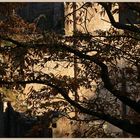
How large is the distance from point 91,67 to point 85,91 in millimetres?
9541

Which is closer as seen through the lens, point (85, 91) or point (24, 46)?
point (24, 46)

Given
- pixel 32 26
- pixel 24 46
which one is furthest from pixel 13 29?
pixel 24 46

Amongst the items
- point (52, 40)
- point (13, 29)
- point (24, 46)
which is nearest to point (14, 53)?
point (24, 46)

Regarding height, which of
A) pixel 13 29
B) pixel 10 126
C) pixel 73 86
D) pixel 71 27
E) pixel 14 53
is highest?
pixel 71 27

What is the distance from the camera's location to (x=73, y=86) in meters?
8.67

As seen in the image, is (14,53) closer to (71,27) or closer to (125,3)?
(125,3)

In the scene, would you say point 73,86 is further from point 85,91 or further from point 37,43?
point 85,91

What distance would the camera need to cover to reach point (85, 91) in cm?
1803

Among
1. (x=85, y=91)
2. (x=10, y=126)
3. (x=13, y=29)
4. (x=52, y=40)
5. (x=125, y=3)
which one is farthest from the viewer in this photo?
(x=85, y=91)

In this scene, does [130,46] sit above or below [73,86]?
above

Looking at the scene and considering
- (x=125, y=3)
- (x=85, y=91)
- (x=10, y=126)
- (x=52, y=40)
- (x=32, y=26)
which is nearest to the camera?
(x=125, y=3)

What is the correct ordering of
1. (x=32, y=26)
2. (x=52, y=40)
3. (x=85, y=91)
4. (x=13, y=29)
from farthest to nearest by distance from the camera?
(x=85, y=91) → (x=32, y=26) → (x=13, y=29) → (x=52, y=40)

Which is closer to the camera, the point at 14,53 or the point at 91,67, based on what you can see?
the point at 14,53

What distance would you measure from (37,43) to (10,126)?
937 cm
